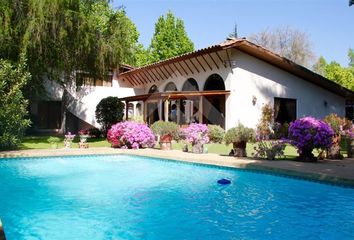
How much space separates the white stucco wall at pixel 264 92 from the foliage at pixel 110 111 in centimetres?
688

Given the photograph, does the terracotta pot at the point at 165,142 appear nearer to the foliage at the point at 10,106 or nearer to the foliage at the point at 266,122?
the foliage at the point at 10,106

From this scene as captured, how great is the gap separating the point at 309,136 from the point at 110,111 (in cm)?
1438

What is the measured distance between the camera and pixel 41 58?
1633cm

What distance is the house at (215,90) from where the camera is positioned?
1970 centimetres

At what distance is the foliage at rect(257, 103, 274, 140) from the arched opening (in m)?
2.12

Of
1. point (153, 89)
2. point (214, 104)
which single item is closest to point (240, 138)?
point (214, 104)

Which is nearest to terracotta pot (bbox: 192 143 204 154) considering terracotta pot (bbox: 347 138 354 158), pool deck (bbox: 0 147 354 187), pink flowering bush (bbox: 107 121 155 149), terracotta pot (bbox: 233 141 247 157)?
pool deck (bbox: 0 147 354 187)

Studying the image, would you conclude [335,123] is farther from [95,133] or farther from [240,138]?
[95,133]

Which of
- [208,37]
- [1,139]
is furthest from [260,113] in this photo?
[208,37]

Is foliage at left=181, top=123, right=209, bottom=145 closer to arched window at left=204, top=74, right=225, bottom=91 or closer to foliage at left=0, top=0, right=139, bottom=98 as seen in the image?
foliage at left=0, top=0, right=139, bottom=98

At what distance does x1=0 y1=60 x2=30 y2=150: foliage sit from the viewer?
13.3 m

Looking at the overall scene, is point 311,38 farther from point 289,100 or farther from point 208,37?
point 289,100

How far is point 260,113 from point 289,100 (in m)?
2.77

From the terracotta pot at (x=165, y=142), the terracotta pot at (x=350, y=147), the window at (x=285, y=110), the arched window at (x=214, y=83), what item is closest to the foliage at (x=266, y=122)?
the window at (x=285, y=110)
